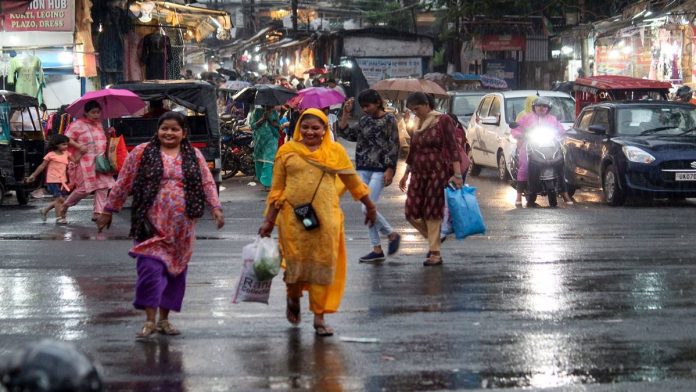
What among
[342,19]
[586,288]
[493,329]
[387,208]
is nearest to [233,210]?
[387,208]

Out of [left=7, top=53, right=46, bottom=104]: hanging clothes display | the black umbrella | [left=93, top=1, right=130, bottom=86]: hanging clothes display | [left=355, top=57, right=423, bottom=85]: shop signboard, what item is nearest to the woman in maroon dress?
the black umbrella

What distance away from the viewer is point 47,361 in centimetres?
281

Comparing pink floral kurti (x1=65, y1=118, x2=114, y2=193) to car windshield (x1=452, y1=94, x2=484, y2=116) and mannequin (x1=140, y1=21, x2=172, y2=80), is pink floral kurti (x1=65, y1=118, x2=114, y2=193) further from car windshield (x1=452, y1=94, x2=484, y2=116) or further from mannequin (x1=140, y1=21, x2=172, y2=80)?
mannequin (x1=140, y1=21, x2=172, y2=80)

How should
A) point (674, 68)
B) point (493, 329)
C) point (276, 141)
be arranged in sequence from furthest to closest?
point (674, 68) < point (276, 141) < point (493, 329)

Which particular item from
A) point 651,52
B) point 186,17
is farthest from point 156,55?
point 651,52

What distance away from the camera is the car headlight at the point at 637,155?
1727cm

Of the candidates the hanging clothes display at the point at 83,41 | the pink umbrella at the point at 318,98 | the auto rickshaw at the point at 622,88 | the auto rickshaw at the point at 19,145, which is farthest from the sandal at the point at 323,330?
the hanging clothes display at the point at 83,41

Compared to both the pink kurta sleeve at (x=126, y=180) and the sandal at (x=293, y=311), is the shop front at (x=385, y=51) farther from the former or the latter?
the pink kurta sleeve at (x=126, y=180)

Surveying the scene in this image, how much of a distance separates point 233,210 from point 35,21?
8.09m

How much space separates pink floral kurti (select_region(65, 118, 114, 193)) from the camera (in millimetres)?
16156

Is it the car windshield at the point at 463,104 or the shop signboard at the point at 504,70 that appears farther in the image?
the shop signboard at the point at 504,70

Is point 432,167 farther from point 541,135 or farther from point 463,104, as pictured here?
point 463,104

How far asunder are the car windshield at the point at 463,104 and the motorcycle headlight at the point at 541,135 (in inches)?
341

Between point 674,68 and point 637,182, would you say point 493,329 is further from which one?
point 674,68
